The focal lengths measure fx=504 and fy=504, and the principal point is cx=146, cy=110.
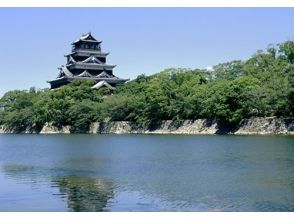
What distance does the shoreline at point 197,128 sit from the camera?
42.6 metres

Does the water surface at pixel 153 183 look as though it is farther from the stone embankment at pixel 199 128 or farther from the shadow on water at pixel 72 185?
the stone embankment at pixel 199 128

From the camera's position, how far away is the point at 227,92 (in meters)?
44.9

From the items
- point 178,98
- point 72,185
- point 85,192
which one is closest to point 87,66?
point 178,98

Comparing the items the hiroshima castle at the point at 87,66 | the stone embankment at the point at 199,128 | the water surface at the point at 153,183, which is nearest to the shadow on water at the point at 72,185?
the water surface at the point at 153,183

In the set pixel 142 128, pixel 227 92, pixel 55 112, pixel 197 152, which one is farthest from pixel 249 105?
pixel 55 112

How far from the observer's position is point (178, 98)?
5103 centimetres

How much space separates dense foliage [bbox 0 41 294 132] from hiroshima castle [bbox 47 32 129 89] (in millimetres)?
4434

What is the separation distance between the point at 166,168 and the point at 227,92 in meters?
27.1

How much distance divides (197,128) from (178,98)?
4.26 metres

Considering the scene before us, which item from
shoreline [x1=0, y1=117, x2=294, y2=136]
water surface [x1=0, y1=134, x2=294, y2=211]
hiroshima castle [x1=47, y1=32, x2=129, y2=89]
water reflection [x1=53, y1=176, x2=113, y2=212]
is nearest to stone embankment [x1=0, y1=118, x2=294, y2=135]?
shoreline [x1=0, y1=117, x2=294, y2=136]

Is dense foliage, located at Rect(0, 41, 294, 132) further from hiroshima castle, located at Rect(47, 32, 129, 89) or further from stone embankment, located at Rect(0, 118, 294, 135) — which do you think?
hiroshima castle, located at Rect(47, 32, 129, 89)

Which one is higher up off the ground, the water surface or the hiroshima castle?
the hiroshima castle

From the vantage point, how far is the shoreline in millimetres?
42625

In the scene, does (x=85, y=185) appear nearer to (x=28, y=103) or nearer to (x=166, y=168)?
(x=166, y=168)
